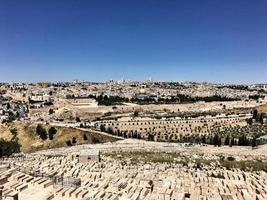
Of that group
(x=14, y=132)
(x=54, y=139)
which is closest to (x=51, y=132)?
(x=54, y=139)

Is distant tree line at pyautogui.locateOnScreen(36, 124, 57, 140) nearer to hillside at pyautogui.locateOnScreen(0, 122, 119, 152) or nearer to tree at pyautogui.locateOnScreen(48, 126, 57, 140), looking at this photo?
tree at pyautogui.locateOnScreen(48, 126, 57, 140)

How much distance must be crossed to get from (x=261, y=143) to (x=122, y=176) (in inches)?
1260

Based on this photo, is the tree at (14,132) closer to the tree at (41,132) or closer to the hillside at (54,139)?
the hillside at (54,139)

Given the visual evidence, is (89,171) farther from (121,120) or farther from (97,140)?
(121,120)

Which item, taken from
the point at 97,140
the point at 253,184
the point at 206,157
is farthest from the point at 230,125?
the point at 253,184

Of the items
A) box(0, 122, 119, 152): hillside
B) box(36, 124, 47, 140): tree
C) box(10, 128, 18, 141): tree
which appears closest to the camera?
box(0, 122, 119, 152): hillside

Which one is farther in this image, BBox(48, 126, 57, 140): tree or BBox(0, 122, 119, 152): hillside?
BBox(48, 126, 57, 140): tree

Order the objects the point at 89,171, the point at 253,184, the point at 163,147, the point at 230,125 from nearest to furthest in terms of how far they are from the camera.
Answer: the point at 253,184 → the point at 89,171 → the point at 163,147 → the point at 230,125

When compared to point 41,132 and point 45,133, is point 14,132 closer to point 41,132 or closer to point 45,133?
point 41,132

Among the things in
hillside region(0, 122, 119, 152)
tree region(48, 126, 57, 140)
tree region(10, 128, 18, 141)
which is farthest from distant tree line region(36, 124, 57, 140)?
tree region(10, 128, 18, 141)

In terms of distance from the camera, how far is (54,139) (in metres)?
64.2

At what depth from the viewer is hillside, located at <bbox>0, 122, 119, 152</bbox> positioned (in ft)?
204

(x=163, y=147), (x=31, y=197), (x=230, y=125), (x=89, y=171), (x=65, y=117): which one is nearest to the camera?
(x=31, y=197)

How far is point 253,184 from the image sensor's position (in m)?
29.3
